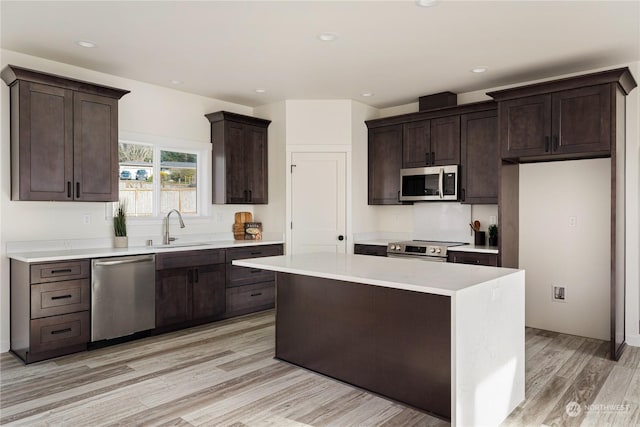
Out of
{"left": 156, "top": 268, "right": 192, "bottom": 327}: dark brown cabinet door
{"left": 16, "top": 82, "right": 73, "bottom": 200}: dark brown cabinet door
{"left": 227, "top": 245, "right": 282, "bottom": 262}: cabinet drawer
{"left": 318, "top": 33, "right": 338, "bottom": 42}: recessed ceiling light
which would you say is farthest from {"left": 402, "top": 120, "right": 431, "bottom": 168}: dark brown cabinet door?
{"left": 16, "top": 82, "right": 73, "bottom": 200}: dark brown cabinet door

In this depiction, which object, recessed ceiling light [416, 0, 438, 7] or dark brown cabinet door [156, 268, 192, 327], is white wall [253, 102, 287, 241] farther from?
recessed ceiling light [416, 0, 438, 7]

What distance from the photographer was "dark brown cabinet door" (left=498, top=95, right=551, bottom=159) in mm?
4059

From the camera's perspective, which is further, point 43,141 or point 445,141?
point 445,141

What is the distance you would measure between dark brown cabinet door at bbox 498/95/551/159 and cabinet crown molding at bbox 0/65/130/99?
3.72m

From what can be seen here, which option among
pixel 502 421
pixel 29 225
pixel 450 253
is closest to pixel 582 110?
pixel 450 253

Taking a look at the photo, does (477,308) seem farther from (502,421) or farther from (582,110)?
(582,110)

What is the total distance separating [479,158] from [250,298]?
3017 millimetres

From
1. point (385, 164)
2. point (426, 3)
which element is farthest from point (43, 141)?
point (385, 164)

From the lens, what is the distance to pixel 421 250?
4.91 m

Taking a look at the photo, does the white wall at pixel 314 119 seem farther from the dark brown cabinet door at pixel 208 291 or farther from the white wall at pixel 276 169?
the dark brown cabinet door at pixel 208 291

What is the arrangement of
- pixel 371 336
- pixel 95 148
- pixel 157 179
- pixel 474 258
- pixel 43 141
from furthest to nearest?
pixel 157 179 < pixel 474 258 < pixel 95 148 < pixel 43 141 < pixel 371 336

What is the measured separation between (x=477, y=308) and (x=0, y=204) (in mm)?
3879

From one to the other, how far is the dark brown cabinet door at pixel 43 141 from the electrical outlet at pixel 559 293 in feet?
15.5

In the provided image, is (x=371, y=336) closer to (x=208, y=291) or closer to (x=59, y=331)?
(x=208, y=291)
